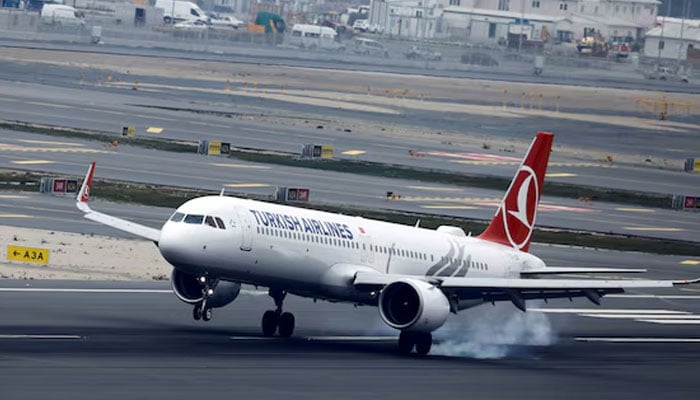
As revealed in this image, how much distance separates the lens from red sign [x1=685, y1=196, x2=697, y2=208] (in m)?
118

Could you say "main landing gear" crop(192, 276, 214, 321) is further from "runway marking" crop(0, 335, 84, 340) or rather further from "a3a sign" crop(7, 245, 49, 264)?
"a3a sign" crop(7, 245, 49, 264)

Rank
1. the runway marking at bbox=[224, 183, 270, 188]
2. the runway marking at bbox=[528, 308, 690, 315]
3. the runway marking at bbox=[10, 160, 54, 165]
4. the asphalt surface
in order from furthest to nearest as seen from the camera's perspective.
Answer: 1. the asphalt surface
2. the runway marking at bbox=[10, 160, 54, 165]
3. the runway marking at bbox=[224, 183, 270, 188]
4. the runway marking at bbox=[528, 308, 690, 315]

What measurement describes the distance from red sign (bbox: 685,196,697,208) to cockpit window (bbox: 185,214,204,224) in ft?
239

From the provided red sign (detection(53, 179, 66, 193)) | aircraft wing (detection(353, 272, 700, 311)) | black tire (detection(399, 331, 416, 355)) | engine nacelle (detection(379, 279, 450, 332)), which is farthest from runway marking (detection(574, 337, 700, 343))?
red sign (detection(53, 179, 66, 193))

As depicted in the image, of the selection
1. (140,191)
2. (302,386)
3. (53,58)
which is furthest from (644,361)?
(53,58)

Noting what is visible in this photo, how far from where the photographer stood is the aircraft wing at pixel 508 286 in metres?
53.6

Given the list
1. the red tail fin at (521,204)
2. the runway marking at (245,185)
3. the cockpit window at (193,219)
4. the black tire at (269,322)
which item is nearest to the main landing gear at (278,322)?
the black tire at (269,322)

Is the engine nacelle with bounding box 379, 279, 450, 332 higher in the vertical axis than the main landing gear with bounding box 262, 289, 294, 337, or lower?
higher

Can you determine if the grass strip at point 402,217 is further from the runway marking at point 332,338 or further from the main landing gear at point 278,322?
the main landing gear at point 278,322

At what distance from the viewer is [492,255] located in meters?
61.4

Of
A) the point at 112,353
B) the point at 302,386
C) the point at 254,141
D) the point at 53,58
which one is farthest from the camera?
the point at 53,58

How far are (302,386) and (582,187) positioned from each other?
8257 cm

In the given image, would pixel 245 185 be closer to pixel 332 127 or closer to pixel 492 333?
pixel 492 333

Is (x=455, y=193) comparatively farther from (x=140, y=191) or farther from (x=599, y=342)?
(x=599, y=342)
